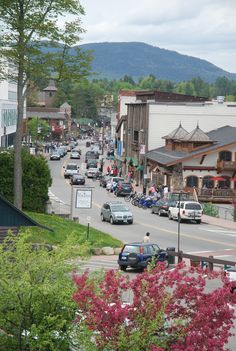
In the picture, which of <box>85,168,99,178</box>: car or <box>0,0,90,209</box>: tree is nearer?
<box>0,0,90,209</box>: tree

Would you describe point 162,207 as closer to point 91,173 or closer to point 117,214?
point 117,214

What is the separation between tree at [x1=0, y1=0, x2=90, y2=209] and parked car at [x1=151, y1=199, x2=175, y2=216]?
19.8 metres

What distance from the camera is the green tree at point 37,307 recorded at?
636 inches

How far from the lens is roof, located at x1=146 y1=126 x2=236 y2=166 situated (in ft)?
248

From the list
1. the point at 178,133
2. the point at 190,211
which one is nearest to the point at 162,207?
the point at 190,211

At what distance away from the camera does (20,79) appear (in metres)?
42.6

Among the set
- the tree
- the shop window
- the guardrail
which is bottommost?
the shop window

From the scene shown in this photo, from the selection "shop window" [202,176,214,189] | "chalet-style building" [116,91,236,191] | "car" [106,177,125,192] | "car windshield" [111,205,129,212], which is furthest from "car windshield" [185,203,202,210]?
"chalet-style building" [116,91,236,191]

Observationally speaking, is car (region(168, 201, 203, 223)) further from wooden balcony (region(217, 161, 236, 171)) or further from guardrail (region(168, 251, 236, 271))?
guardrail (region(168, 251, 236, 271))

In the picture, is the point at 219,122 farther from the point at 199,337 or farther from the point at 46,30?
the point at 199,337

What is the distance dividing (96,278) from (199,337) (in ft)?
10.5

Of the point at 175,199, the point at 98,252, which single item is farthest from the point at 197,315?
the point at 175,199

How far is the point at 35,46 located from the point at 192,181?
36.4 metres

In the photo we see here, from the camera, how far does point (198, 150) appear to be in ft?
253
